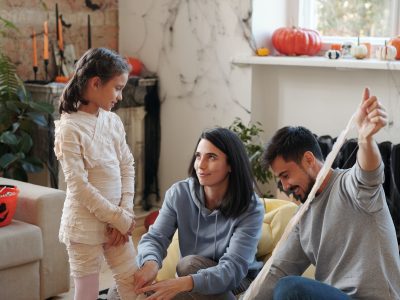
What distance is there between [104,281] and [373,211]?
1.83 m

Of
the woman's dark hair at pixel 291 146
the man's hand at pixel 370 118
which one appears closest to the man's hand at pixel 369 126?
the man's hand at pixel 370 118

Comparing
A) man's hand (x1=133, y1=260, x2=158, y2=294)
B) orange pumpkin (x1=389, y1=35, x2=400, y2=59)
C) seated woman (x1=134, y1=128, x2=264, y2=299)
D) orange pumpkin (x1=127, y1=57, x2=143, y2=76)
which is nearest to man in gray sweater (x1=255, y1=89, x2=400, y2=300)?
seated woman (x1=134, y1=128, x2=264, y2=299)

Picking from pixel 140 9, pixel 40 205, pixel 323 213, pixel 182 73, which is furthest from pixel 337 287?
pixel 140 9

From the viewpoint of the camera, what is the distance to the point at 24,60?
421 centimetres

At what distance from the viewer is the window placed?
3.76 metres

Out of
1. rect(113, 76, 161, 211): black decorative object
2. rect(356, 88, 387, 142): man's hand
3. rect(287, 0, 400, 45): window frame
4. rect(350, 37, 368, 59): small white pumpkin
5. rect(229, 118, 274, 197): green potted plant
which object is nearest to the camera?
rect(356, 88, 387, 142): man's hand

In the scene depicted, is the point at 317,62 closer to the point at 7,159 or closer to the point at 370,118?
the point at 7,159

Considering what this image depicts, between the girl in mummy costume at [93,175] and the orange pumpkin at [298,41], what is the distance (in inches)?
64.4

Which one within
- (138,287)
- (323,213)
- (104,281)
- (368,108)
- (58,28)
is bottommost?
(104,281)

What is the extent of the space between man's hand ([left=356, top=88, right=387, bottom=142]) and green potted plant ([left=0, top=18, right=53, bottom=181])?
7.78 ft

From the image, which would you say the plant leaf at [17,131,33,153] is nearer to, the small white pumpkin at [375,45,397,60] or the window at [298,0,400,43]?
the window at [298,0,400,43]

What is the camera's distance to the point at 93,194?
7.61 ft

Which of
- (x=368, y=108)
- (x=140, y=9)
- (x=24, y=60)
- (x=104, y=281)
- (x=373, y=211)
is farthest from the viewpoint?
(x=140, y=9)

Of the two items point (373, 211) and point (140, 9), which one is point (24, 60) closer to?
point (140, 9)
